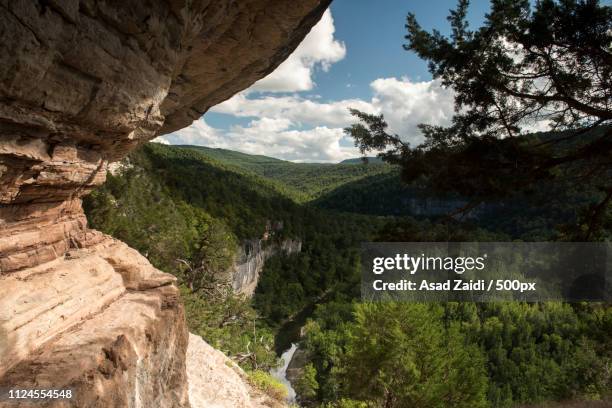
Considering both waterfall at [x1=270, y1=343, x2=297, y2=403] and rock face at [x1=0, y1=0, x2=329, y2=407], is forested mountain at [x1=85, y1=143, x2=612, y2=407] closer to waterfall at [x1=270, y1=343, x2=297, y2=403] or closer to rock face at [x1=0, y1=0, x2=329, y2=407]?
waterfall at [x1=270, y1=343, x2=297, y2=403]

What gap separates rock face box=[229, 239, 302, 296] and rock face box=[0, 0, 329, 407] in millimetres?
37405

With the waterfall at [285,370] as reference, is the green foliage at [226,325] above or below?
above

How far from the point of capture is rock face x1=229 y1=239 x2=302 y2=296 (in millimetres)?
47500

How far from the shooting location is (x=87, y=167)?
4.62m

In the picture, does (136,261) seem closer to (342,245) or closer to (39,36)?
(39,36)

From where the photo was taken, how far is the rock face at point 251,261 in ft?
156

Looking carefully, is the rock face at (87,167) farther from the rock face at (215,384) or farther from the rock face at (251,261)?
the rock face at (251,261)

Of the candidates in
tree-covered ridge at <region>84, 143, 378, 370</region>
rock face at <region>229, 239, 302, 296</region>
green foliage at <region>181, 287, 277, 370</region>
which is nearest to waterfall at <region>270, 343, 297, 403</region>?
tree-covered ridge at <region>84, 143, 378, 370</region>

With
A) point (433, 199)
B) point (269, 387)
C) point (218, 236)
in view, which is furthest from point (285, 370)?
point (433, 199)

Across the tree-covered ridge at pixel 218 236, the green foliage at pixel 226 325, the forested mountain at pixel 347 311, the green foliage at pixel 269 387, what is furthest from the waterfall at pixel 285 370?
the green foliage at pixel 269 387

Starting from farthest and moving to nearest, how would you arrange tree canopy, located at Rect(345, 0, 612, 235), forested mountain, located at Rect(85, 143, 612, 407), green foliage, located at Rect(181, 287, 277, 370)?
green foliage, located at Rect(181, 287, 277, 370)
forested mountain, located at Rect(85, 143, 612, 407)
tree canopy, located at Rect(345, 0, 612, 235)

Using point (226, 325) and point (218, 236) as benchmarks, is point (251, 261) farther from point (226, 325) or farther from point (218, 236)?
point (226, 325)

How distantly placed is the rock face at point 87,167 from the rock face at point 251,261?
123ft

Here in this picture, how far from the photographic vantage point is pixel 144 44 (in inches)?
158
